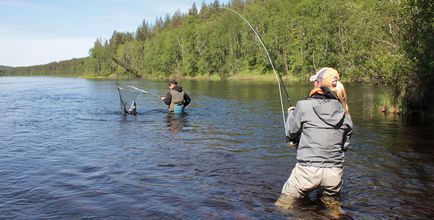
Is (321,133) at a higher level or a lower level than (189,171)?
higher

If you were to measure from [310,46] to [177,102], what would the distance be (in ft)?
207

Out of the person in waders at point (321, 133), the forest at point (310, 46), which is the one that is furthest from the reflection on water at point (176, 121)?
the person in waders at point (321, 133)

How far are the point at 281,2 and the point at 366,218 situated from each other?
4348 inches

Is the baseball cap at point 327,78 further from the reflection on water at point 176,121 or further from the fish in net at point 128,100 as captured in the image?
the fish in net at point 128,100

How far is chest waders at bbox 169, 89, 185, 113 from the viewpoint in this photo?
872 inches

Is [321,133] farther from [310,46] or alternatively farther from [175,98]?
[310,46]

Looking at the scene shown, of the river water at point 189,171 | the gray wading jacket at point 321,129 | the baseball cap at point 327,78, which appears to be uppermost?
the baseball cap at point 327,78

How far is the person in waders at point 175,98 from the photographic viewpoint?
21.8m

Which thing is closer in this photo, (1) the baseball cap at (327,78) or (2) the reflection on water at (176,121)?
(1) the baseball cap at (327,78)

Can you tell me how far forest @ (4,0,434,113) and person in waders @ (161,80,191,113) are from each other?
3.47 metres

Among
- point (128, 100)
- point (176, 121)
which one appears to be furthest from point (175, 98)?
point (128, 100)

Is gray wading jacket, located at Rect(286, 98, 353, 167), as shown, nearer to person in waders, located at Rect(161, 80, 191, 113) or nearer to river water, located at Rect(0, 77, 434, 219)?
river water, located at Rect(0, 77, 434, 219)

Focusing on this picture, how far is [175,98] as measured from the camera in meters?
22.3

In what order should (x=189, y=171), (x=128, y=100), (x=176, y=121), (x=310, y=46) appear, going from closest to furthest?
(x=189, y=171), (x=176, y=121), (x=128, y=100), (x=310, y=46)
